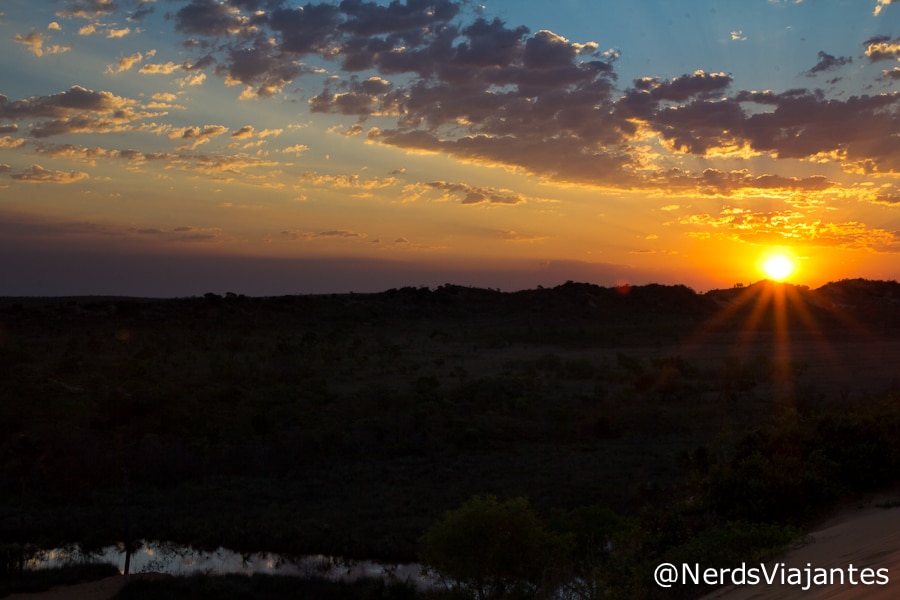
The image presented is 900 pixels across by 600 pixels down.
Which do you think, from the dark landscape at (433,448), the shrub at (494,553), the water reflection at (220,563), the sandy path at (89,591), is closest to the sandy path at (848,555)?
the dark landscape at (433,448)

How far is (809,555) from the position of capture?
27.1 feet

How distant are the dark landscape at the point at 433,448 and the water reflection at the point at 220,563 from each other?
0.32 meters

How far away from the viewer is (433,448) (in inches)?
1066

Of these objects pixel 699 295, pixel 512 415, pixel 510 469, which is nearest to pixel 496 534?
pixel 510 469

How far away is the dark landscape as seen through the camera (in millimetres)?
11516

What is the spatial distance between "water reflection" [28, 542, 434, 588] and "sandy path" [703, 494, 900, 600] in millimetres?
9207

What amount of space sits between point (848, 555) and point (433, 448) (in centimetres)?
2017

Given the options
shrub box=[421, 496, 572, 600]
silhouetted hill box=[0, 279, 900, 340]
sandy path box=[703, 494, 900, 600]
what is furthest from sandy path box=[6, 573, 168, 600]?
silhouetted hill box=[0, 279, 900, 340]

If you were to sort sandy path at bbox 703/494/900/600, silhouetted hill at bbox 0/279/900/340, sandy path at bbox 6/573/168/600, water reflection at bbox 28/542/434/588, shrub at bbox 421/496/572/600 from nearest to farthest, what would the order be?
sandy path at bbox 703/494/900/600 < shrub at bbox 421/496/572/600 < sandy path at bbox 6/573/168/600 < water reflection at bbox 28/542/434/588 < silhouetted hill at bbox 0/279/900/340

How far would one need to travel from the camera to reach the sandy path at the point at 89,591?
15.5 m

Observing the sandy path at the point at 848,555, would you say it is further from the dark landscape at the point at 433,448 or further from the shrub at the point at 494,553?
the shrub at the point at 494,553

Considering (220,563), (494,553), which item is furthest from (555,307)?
(494,553)

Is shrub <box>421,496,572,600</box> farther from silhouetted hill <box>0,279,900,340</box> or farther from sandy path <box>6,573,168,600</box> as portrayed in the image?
silhouetted hill <box>0,279,900,340</box>

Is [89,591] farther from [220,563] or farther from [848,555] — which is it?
[848,555]
